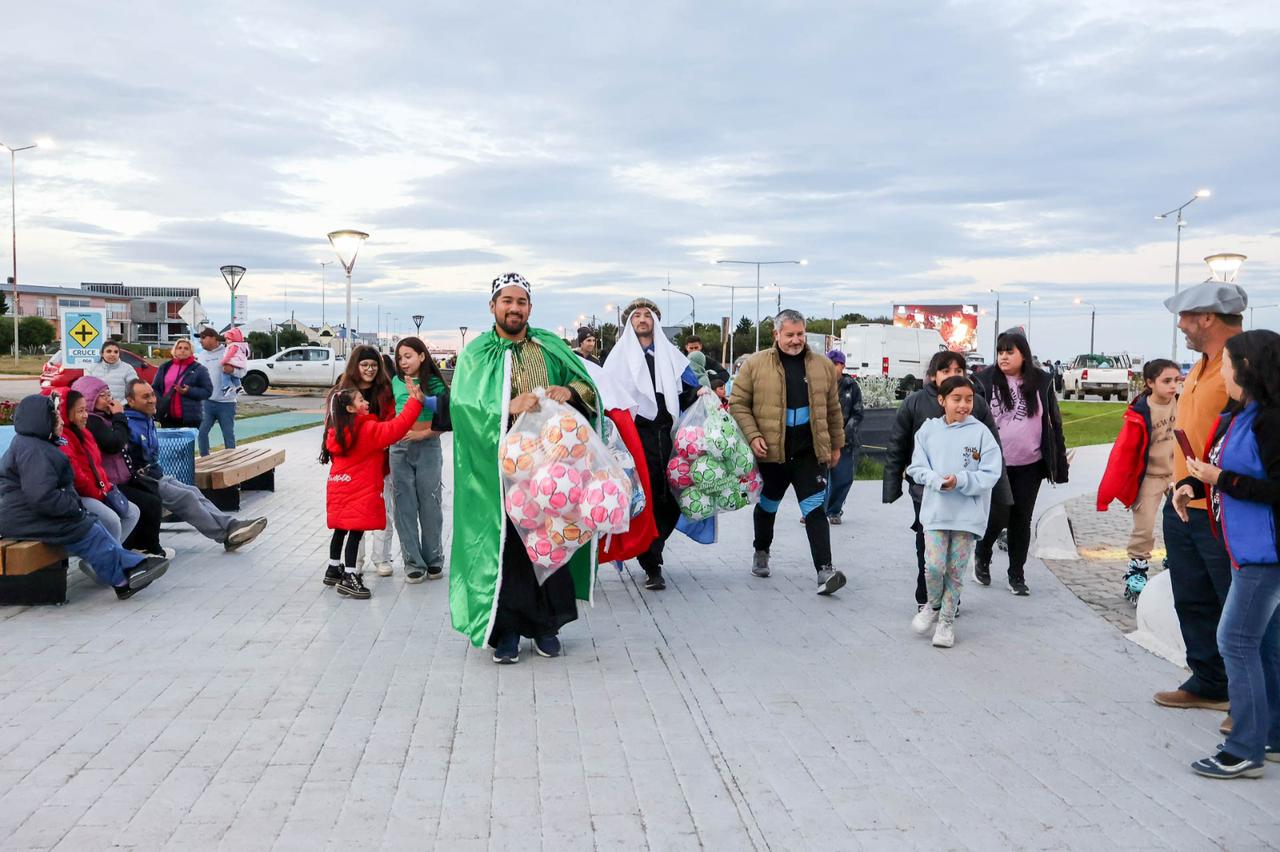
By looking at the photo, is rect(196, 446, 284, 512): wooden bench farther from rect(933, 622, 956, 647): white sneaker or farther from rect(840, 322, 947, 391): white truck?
rect(840, 322, 947, 391): white truck

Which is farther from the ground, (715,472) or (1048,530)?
(715,472)

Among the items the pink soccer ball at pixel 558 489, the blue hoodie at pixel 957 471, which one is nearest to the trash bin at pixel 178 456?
the pink soccer ball at pixel 558 489

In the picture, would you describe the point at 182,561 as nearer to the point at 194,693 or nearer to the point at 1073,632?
the point at 194,693

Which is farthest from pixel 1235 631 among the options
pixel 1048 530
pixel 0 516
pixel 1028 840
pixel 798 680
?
pixel 0 516

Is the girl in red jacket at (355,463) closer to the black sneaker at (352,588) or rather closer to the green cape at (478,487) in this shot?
the black sneaker at (352,588)

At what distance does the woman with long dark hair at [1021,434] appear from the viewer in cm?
773

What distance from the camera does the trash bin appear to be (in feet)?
32.7

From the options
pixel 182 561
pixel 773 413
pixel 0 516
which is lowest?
pixel 182 561

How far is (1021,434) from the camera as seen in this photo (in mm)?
7719

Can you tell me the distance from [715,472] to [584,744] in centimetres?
330

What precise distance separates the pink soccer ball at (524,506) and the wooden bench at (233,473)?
5.83m

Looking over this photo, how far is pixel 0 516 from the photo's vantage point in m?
6.75

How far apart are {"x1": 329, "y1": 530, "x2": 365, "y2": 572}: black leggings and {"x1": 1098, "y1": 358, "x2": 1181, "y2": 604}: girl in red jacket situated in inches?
193

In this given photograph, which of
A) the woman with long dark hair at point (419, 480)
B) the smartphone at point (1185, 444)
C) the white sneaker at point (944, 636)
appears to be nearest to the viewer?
the smartphone at point (1185, 444)
